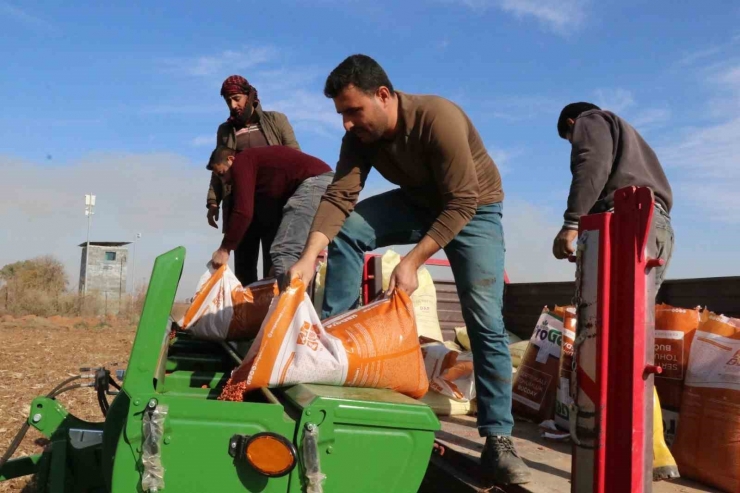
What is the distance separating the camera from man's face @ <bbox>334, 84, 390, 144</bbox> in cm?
243

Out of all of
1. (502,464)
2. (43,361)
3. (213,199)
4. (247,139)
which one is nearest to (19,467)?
(502,464)

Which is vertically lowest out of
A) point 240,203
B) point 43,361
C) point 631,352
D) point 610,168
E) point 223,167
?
point 43,361

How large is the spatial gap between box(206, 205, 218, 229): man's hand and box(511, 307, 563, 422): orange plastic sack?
240 cm

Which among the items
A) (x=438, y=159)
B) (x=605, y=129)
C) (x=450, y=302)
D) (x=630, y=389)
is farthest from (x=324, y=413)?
(x=450, y=302)

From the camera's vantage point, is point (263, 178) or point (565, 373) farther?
point (263, 178)

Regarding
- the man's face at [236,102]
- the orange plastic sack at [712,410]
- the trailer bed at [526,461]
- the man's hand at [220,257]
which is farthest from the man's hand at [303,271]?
the man's face at [236,102]

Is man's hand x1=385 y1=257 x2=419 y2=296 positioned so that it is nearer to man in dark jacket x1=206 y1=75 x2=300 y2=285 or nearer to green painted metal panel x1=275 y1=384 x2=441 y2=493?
green painted metal panel x1=275 y1=384 x2=441 y2=493

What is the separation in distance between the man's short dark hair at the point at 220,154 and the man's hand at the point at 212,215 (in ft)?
1.47

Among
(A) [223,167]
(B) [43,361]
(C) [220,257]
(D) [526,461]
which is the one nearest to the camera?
(D) [526,461]

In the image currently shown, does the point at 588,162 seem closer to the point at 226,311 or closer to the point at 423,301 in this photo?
the point at 226,311

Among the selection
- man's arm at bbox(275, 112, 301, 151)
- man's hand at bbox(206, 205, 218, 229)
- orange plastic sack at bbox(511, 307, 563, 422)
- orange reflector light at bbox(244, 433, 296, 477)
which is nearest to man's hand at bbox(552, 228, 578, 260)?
orange plastic sack at bbox(511, 307, 563, 422)

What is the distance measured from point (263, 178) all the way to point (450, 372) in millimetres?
1598

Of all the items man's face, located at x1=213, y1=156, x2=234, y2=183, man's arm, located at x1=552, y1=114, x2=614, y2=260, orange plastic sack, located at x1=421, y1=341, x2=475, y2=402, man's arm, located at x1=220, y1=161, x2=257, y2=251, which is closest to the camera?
man's arm, located at x1=552, y1=114, x2=614, y2=260

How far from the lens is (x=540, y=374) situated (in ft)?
11.1
